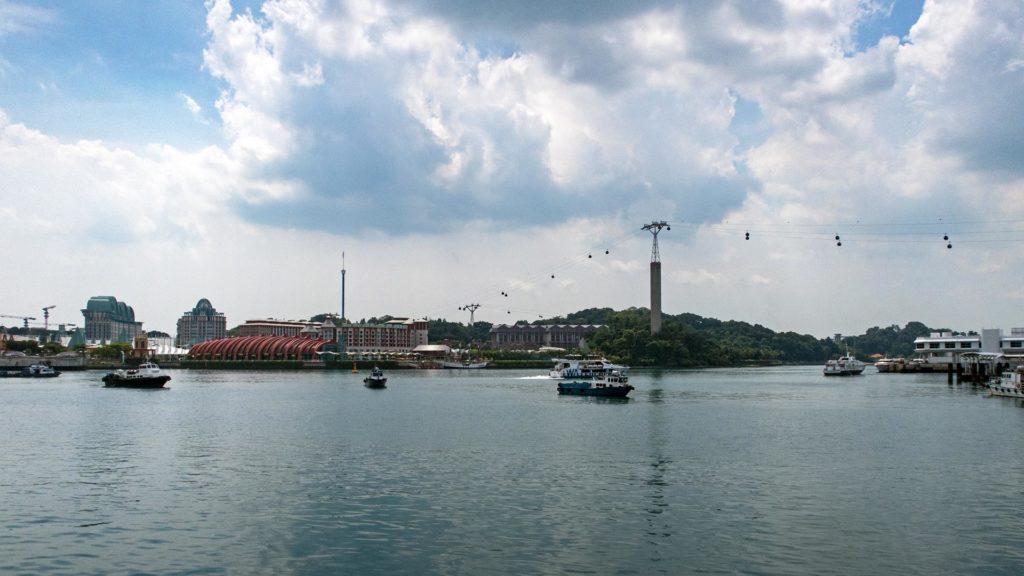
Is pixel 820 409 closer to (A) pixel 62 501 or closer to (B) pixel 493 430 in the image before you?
(B) pixel 493 430

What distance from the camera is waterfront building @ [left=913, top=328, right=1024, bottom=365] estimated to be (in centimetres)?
15450

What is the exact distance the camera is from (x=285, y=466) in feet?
138

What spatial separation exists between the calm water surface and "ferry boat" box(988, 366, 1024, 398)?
24.9 metres

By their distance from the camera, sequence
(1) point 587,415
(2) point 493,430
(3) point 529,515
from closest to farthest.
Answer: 1. (3) point 529,515
2. (2) point 493,430
3. (1) point 587,415

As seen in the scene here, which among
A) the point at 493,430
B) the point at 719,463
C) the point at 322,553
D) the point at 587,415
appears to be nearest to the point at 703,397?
the point at 587,415

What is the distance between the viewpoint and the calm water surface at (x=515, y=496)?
24469 millimetres

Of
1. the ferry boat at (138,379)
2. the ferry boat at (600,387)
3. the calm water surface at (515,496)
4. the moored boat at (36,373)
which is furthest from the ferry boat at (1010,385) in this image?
the moored boat at (36,373)

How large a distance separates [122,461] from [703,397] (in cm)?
7058

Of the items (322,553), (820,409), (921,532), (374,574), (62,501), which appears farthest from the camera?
(820,409)

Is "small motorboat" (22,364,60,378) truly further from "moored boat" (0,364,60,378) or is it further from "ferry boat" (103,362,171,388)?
"ferry boat" (103,362,171,388)

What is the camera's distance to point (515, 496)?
33.3 m

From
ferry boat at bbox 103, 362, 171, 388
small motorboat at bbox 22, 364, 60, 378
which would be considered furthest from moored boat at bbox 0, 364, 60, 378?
ferry boat at bbox 103, 362, 171, 388

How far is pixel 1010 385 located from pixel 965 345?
9946 cm

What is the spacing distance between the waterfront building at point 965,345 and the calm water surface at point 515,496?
103 metres
